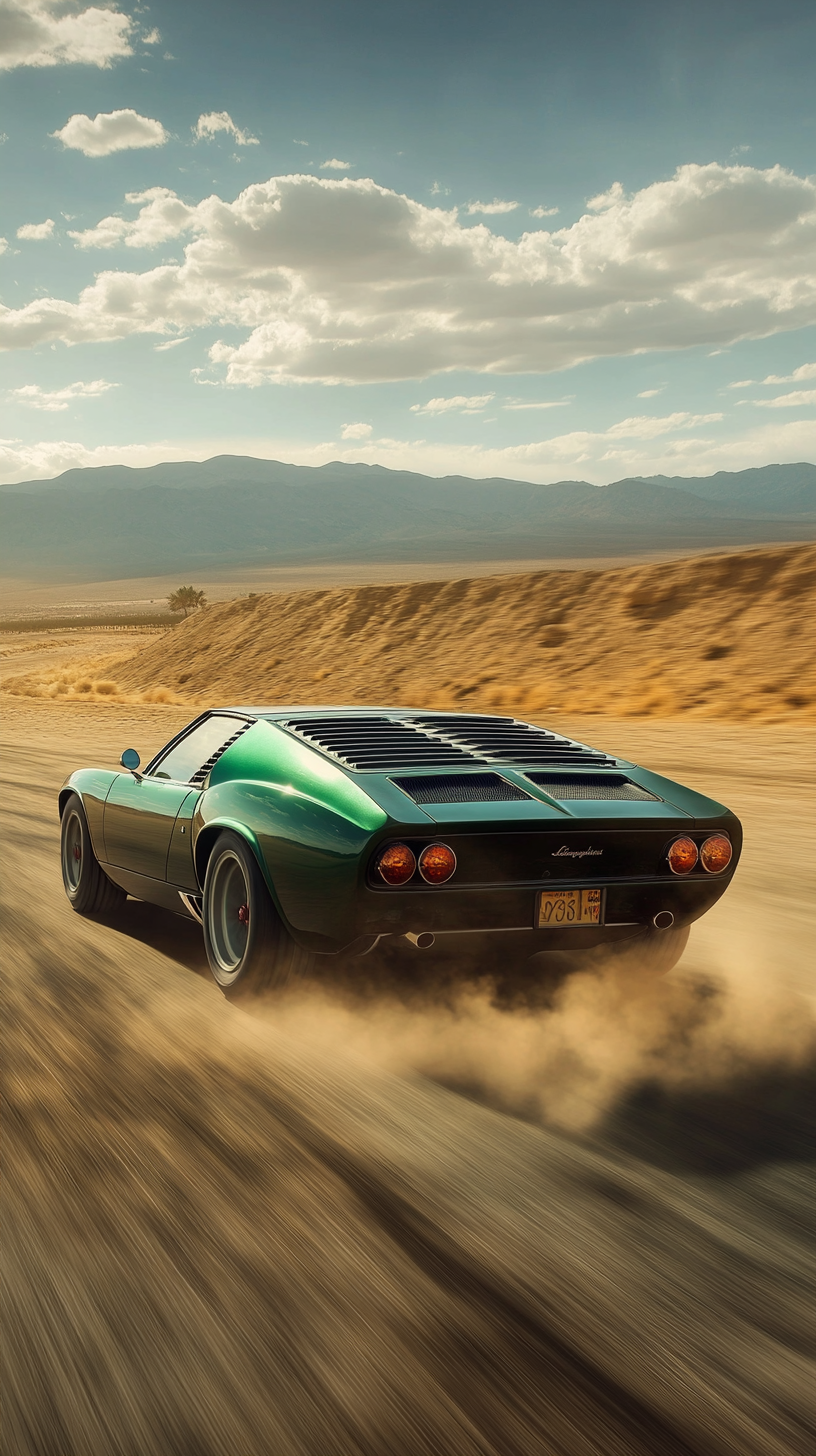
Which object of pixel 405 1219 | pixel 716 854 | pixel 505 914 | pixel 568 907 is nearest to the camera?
pixel 405 1219

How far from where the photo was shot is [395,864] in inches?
158

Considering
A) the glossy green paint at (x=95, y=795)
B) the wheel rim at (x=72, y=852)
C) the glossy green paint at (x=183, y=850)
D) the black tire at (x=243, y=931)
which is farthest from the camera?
the wheel rim at (x=72, y=852)

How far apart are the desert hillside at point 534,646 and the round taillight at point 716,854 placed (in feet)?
47.4

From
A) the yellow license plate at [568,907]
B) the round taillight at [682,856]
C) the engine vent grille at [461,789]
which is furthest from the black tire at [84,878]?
the round taillight at [682,856]

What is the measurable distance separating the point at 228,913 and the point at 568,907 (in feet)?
4.56

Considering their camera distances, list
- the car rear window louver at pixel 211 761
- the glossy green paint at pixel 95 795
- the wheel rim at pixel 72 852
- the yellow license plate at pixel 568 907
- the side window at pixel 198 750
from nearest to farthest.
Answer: the yellow license plate at pixel 568 907 < the car rear window louver at pixel 211 761 < the side window at pixel 198 750 < the glossy green paint at pixel 95 795 < the wheel rim at pixel 72 852

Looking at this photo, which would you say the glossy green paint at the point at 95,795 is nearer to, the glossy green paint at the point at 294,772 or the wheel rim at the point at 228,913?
the glossy green paint at the point at 294,772

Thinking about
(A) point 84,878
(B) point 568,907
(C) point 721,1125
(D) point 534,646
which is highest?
(D) point 534,646

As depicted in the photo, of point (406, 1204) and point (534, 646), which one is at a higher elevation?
point (534, 646)

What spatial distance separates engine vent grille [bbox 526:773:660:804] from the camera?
449cm

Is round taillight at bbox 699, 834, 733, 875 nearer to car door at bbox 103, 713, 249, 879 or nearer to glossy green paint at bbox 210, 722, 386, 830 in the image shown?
glossy green paint at bbox 210, 722, 386, 830

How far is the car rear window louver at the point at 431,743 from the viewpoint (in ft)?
15.1

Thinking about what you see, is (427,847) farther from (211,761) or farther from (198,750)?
(198,750)

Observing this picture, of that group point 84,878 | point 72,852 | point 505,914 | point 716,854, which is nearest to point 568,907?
point 505,914
